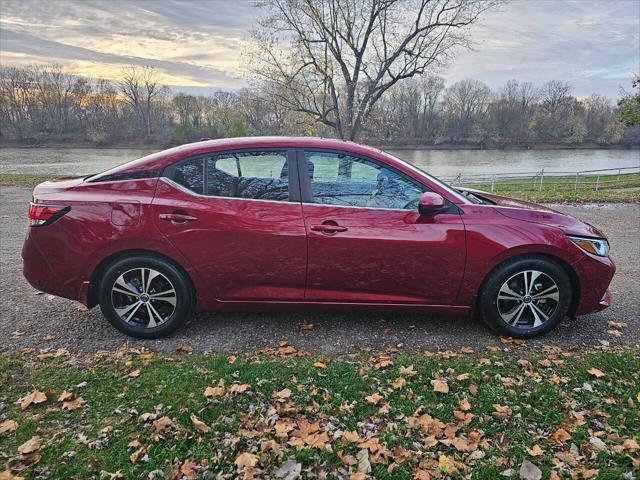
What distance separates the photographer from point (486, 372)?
9.74 ft

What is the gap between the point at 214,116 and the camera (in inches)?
2694

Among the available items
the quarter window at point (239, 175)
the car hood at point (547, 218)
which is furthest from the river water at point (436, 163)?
the quarter window at point (239, 175)

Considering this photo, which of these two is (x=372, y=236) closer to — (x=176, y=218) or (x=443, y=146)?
(x=176, y=218)

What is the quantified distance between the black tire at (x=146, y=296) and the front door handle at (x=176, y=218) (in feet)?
1.12

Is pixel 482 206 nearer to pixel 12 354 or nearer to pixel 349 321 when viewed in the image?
pixel 349 321

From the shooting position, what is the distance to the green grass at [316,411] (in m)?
2.15

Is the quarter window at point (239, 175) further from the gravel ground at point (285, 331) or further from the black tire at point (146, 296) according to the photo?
the gravel ground at point (285, 331)

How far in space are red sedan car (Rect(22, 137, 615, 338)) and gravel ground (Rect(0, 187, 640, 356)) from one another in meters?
0.24

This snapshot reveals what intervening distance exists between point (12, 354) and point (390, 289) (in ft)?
9.87

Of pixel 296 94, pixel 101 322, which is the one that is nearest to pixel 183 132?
pixel 296 94

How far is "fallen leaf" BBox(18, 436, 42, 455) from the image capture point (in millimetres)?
2182

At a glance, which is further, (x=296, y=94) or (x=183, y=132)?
(x=183, y=132)

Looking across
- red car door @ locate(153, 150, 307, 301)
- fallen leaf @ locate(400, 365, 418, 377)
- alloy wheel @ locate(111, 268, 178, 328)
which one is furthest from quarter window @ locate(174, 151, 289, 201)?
fallen leaf @ locate(400, 365, 418, 377)

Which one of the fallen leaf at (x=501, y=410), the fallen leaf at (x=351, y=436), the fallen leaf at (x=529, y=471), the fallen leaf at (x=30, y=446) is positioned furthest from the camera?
the fallen leaf at (x=501, y=410)
